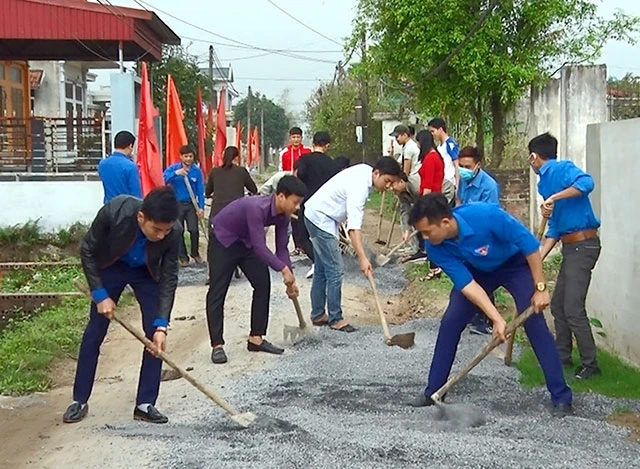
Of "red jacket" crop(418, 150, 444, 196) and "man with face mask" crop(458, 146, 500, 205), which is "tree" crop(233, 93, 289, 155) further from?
"man with face mask" crop(458, 146, 500, 205)

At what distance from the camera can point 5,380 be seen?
7102 mm

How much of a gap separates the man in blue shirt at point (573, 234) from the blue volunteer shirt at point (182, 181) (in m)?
6.86

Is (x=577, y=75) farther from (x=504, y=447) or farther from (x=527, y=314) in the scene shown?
(x=504, y=447)

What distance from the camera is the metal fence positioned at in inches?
677

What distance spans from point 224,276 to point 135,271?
1677 millimetres

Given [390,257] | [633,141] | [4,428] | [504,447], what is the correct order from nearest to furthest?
[504,447] → [4,428] → [633,141] → [390,257]

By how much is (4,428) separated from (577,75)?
8.39m

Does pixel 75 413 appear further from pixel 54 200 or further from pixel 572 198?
pixel 54 200

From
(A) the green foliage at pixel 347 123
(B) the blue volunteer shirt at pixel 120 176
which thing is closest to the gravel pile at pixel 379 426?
(B) the blue volunteer shirt at pixel 120 176

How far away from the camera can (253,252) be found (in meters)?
7.43

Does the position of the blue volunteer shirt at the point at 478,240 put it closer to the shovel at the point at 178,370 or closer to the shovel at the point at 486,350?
the shovel at the point at 486,350

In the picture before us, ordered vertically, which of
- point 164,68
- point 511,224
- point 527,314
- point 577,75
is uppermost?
point 164,68

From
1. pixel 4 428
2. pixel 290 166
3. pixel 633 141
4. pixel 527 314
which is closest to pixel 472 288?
pixel 527 314

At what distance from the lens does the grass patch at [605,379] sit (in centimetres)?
615
